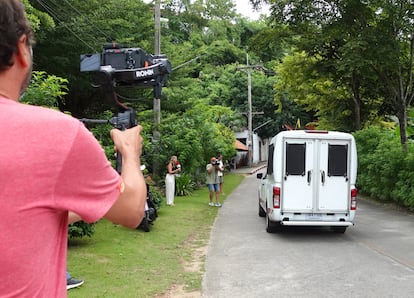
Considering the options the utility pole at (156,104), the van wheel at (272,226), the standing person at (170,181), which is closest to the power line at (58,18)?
the utility pole at (156,104)

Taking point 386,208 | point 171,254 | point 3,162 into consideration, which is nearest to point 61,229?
point 3,162

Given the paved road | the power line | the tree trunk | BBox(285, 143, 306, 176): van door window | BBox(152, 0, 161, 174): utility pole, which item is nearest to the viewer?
the paved road

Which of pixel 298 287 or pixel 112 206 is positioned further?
pixel 298 287

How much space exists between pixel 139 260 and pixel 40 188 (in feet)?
23.0

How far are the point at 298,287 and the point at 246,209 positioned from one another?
31.7 ft

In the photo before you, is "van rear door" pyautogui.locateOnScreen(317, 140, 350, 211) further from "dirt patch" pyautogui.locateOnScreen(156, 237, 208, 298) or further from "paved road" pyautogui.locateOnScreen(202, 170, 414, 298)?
"dirt patch" pyautogui.locateOnScreen(156, 237, 208, 298)

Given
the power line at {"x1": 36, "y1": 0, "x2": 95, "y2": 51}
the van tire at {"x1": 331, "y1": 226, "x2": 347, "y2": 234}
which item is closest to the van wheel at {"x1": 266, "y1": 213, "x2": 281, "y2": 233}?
the van tire at {"x1": 331, "y1": 226, "x2": 347, "y2": 234}

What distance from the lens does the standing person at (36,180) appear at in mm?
1374

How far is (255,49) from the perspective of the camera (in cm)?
2094

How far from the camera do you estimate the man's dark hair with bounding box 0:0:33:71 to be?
140cm

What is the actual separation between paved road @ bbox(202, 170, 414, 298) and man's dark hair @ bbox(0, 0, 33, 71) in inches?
215

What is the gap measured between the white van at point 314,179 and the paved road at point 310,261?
0.52 m

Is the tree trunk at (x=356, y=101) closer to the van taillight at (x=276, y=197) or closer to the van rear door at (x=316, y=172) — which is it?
the van rear door at (x=316, y=172)

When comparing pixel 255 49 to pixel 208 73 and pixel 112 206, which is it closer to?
pixel 112 206
